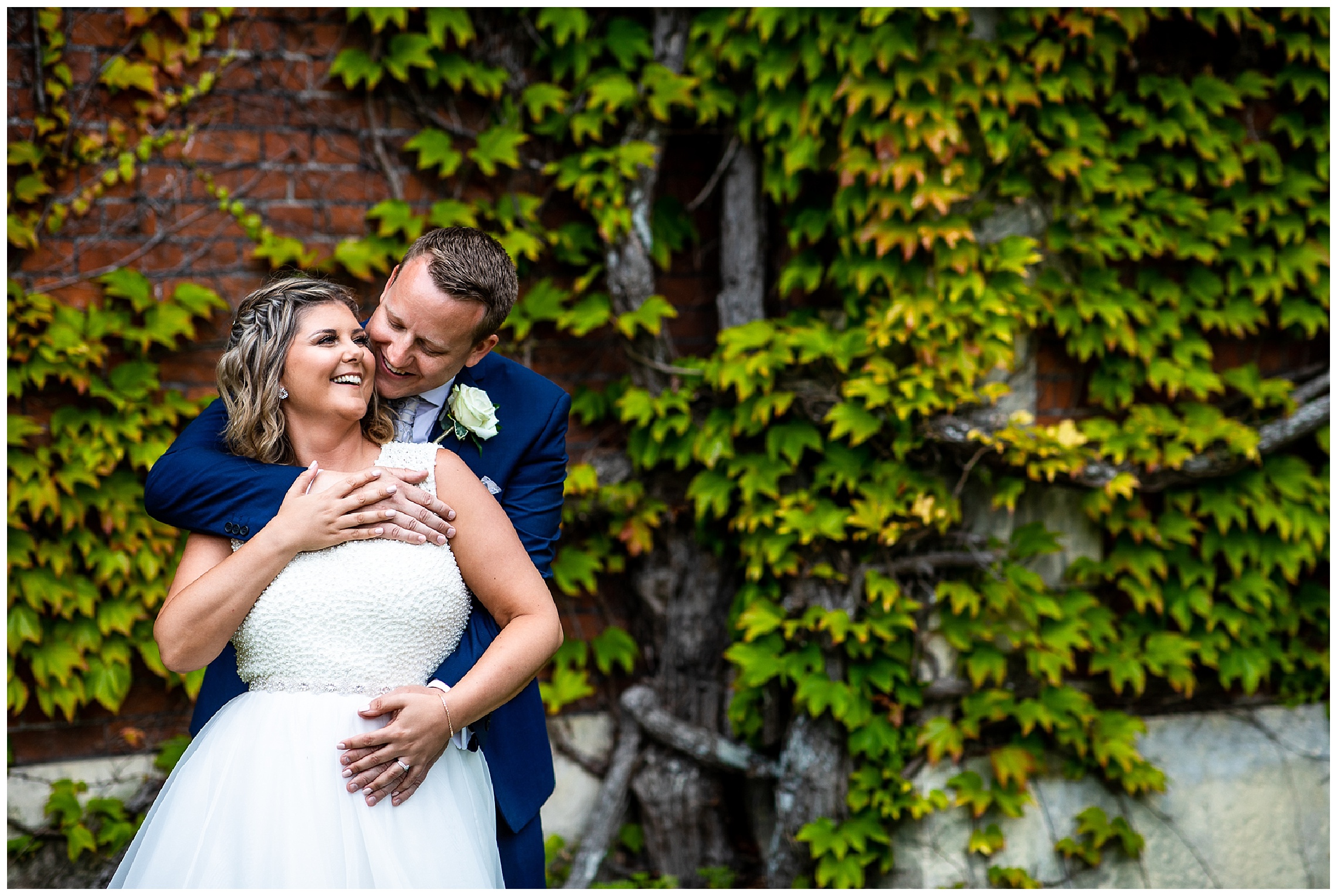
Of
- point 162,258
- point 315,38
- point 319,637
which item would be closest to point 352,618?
point 319,637

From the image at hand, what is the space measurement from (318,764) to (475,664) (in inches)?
12.2

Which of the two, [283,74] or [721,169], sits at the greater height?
[283,74]

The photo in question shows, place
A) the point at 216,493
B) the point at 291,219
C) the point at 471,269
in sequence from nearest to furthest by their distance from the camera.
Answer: the point at 216,493 < the point at 471,269 < the point at 291,219

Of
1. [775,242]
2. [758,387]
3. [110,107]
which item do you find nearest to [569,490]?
[758,387]

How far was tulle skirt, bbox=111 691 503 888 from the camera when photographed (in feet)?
5.07

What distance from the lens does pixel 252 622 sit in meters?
1.61

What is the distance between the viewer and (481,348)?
1877mm

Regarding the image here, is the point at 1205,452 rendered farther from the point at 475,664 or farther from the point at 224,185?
the point at 224,185

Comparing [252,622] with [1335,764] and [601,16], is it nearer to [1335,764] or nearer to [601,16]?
[601,16]

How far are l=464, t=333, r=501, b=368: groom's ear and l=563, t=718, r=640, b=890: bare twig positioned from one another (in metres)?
1.81

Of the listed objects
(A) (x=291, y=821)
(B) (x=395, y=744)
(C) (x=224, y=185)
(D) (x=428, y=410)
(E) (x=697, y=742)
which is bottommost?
(E) (x=697, y=742)

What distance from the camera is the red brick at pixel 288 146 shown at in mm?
3039

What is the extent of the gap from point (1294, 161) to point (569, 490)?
286cm

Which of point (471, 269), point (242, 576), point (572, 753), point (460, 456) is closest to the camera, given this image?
point (242, 576)
